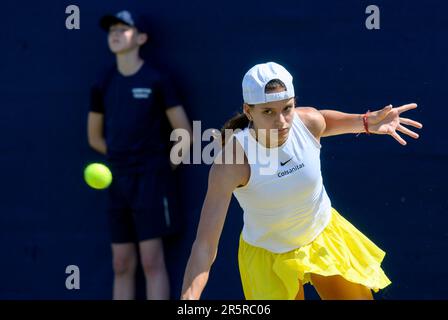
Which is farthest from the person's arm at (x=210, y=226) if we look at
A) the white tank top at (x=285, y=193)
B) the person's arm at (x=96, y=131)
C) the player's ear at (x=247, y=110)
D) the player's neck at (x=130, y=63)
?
the person's arm at (x=96, y=131)

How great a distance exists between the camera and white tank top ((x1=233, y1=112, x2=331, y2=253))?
468 cm

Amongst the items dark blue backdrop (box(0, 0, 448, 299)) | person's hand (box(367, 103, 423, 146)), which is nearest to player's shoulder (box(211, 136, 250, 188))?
person's hand (box(367, 103, 423, 146))

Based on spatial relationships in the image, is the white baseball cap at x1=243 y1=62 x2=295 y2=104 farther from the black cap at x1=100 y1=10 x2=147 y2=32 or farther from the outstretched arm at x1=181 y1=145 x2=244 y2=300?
the black cap at x1=100 y1=10 x2=147 y2=32

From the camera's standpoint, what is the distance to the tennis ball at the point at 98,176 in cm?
616

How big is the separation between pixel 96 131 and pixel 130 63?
18.2 inches

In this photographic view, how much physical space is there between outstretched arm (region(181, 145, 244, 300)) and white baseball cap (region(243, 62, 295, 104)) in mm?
296

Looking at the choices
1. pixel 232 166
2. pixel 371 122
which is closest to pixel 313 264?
pixel 232 166

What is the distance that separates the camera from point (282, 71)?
462cm

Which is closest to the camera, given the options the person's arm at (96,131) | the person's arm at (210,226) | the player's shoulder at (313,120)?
the person's arm at (210,226)

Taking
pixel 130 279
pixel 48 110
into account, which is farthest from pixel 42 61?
pixel 130 279

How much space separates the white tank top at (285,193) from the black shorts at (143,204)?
1329 mm

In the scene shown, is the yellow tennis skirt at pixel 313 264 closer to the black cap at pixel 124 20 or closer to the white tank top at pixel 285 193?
the white tank top at pixel 285 193
